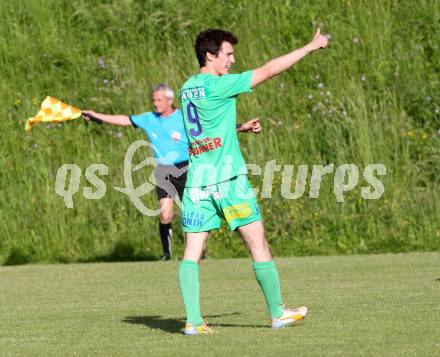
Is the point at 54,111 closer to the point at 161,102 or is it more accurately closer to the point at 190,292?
the point at 161,102

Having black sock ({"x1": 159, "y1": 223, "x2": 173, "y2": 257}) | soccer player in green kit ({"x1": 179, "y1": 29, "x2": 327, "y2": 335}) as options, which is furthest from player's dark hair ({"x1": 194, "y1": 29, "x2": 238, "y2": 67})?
black sock ({"x1": 159, "y1": 223, "x2": 173, "y2": 257})

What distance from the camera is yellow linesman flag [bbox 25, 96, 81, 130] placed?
12867 mm

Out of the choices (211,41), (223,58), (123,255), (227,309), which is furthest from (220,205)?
(123,255)

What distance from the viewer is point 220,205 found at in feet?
24.1

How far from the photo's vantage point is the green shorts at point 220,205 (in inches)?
288

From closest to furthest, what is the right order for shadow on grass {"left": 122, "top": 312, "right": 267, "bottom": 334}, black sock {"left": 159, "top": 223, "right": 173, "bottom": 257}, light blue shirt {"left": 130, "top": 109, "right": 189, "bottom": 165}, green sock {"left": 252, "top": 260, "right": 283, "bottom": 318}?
green sock {"left": 252, "top": 260, "right": 283, "bottom": 318} < shadow on grass {"left": 122, "top": 312, "right": 267, "bottom": 334} < light blue shirt {"left": 130, "top": 109, "right": 189, "bottom": 165} < black sock {"left": 159, "top": 223, "right": 173, "bottom": 257}

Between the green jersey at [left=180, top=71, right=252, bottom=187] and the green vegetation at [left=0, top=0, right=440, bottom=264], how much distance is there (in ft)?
27.7

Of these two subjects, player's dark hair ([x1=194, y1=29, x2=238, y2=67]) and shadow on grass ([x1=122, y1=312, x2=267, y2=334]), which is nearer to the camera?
player's dark hair ([x1=194, y1=29, x2=238, y2=67])

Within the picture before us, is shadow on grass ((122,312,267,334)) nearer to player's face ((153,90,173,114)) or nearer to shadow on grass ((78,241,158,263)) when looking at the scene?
player's face ((153,90,173,114))

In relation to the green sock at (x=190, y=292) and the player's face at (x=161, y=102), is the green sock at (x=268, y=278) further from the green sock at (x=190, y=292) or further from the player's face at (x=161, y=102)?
the player's face at (x=161, y=102)

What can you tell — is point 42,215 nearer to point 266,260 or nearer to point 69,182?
point 69,182

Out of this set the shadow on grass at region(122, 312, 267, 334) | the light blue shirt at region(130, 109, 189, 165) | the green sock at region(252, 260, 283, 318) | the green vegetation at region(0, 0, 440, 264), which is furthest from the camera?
the green vegetation at region(0, 0, 440, 264)

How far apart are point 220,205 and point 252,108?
1066cm

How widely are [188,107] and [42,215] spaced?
391 inches
